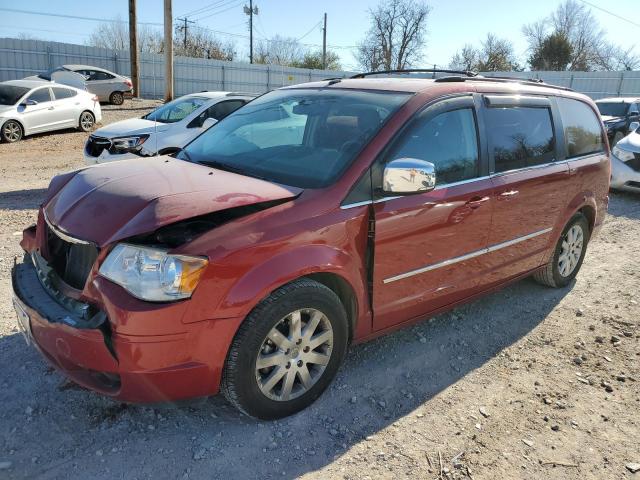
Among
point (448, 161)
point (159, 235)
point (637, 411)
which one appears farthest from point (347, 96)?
point (637, 411)

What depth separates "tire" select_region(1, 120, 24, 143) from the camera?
13.5m

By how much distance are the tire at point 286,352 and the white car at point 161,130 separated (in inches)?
241

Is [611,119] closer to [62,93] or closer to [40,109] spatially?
[62,93]

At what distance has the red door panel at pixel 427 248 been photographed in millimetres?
3182

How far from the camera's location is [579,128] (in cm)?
485

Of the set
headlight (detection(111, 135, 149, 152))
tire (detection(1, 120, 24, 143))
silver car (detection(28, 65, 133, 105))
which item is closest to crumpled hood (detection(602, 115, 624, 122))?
headlight (detection(111, 135, 149, 152))

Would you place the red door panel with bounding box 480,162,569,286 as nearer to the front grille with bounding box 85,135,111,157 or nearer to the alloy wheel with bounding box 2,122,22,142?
the front grille with bounding box 85,135,111,157

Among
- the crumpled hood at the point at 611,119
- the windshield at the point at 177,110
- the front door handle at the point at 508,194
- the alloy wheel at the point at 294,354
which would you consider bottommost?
the alloy wheel at the point at 294,354

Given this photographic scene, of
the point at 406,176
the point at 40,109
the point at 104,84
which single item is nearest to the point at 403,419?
the point at 406,176

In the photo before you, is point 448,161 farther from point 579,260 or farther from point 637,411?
point 579,260

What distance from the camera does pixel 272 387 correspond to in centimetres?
287

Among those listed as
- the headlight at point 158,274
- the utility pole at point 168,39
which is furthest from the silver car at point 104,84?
the headlight at point 158,274

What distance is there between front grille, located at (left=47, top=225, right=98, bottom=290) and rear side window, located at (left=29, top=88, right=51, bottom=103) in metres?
13.3

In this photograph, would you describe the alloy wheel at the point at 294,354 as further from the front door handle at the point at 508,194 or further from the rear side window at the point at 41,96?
the rear side window at the point at 41,96
